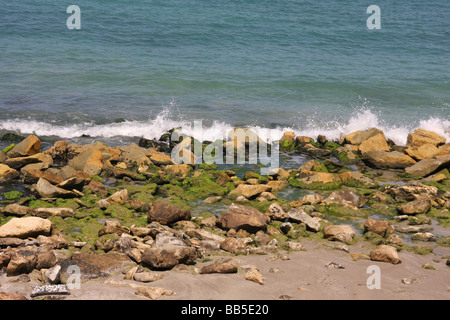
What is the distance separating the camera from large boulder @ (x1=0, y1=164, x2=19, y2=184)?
38.2ft

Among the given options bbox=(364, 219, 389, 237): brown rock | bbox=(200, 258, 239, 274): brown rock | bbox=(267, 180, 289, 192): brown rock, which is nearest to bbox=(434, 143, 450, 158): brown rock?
bbox=(267, 180, 289, 192): brown rock

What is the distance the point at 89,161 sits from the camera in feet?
41.1

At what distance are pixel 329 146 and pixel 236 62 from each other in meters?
10.5

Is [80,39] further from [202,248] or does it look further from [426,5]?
[426,5]

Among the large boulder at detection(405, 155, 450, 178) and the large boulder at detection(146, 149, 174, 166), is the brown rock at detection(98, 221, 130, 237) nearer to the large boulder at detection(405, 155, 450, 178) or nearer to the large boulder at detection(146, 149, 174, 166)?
the large boulder at detection(146, 149, 174, 166)

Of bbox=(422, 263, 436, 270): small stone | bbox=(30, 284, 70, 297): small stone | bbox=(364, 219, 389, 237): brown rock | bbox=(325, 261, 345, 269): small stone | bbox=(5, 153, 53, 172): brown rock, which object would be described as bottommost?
bbox=(422, 263, 436, 270): small stone

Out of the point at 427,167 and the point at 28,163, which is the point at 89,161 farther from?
the point at 427,167

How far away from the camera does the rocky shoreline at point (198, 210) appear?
24.0 feet

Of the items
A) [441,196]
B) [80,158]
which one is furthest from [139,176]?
[441,196]

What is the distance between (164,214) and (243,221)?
1.51 m

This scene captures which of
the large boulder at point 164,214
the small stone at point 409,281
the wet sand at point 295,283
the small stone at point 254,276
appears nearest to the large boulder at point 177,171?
the large boulder at point 164,214

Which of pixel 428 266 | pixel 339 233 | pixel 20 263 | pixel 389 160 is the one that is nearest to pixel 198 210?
pixel 339 233

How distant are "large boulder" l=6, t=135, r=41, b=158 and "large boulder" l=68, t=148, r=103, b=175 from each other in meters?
1.32

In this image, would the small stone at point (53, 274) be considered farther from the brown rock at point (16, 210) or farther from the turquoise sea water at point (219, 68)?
the turquoise sea water at point (219, 68)
